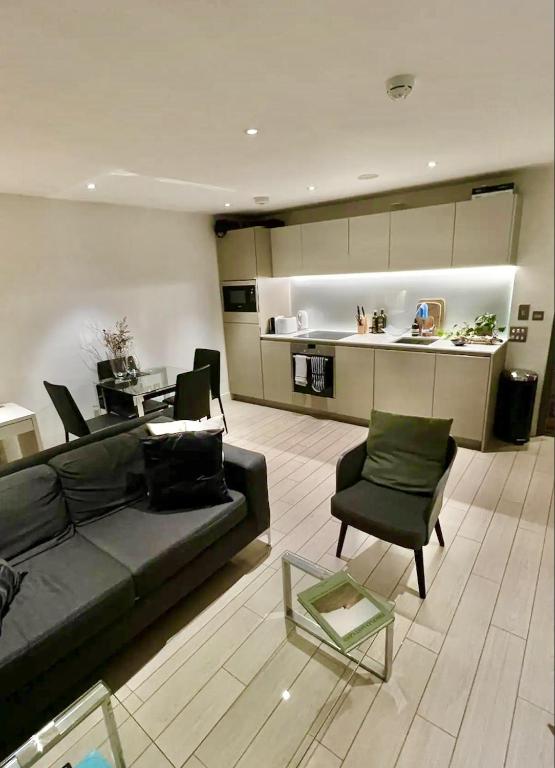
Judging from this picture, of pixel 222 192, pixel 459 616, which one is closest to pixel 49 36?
pixel 222 192

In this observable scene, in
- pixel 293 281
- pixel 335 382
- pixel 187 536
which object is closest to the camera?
pixel 187 536

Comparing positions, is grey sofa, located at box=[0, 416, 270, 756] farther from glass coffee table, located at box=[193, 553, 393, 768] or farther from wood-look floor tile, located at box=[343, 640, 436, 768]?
wood-look floor tile, located at box=[343, 640, 436, 768]

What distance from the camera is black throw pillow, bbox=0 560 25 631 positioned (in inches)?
61.4

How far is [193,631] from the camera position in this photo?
192 cm

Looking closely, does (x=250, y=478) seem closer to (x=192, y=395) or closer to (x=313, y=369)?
(x=192, y=395)

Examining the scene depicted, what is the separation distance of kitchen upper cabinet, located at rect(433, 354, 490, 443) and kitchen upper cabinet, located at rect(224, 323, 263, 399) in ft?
7.06

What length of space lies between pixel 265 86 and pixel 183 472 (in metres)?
1.81

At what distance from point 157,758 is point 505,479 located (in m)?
2.75

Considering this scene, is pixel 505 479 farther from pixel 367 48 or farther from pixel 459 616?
pixel 367 48

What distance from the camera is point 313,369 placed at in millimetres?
4402

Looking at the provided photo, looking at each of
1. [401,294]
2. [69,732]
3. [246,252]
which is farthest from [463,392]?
[69,732]

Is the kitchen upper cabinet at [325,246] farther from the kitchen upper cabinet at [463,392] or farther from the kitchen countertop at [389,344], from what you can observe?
the kitchen upper cabinet at [463,392]

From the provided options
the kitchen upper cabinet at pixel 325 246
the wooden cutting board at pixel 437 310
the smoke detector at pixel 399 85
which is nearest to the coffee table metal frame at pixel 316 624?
the smoke detector at pixel 399 85

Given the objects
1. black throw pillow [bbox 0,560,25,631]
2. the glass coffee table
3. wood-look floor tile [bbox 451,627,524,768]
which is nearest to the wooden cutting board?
wood-look floor tile [bbox 451,627,524,768]
